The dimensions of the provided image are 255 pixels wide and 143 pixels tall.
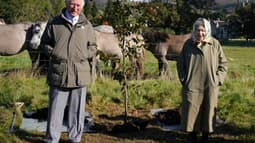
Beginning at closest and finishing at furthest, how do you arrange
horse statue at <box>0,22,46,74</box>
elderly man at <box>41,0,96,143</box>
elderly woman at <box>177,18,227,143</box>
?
elderly man at <box>41,0,96,143</box>
elderly woman at <box>177,18,227,143</box>
horse statue at <box>0,22,46,74</box>

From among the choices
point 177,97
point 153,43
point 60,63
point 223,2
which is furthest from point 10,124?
point 223,2

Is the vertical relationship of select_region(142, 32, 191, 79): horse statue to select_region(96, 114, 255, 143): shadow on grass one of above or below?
above

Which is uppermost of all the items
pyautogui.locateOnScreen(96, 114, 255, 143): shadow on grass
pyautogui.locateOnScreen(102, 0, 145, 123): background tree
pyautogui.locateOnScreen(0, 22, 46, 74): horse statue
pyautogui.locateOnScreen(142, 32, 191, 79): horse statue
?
pyautogui.locateOnScreen(102, 0, 145, 123): background tree

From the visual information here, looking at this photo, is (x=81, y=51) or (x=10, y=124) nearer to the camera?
(x=81, y=51)

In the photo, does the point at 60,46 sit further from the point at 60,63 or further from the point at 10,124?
the point at 10,124

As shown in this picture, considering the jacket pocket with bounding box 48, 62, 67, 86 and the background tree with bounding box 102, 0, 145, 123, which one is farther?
the background tree with bounding box 102, 0, 145, 123

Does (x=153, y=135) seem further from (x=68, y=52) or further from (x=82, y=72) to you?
(x=68, y=52)

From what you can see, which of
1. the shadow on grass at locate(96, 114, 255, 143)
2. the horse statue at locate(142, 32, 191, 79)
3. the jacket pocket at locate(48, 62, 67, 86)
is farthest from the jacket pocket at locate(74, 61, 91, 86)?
the horse statue at locate(142, 32, 191, 79)

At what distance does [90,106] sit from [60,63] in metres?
2.93

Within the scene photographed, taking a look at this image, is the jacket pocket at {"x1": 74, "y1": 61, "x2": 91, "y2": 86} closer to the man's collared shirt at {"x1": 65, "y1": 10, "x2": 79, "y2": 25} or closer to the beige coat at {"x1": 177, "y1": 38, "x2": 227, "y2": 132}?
the man's collared shirt at {"x1": 65, "y1": 10, "x2": 79, "y2": 25}

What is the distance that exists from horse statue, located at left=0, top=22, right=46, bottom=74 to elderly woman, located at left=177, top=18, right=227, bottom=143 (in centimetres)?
633

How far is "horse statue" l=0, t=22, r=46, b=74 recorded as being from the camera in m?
12.2

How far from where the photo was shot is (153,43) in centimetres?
1340

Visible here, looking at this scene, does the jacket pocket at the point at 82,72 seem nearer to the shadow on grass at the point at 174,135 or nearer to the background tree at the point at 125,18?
the shadow on grass at the point at 174,135
